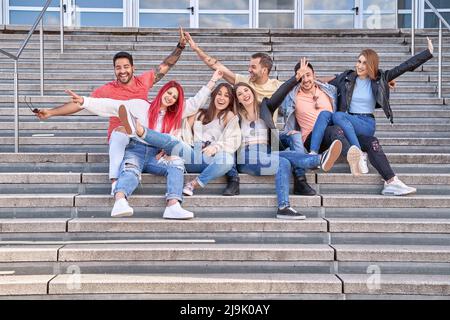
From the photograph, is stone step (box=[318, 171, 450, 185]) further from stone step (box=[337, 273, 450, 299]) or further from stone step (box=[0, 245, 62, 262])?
stone step (box=[0, 245, 62, 262])

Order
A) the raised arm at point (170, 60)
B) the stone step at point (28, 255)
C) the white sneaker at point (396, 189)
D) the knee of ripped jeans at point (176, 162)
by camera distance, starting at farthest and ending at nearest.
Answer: the raised arm at point (170, 60), the white sneaker at point (396, 189), the knee of ripped jeans at point (176, 162), the stone step at point (28, 255)

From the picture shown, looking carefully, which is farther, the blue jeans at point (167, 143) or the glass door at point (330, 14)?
the glass door at point (330, 14)

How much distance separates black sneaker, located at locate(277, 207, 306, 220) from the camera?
3861 millimetres

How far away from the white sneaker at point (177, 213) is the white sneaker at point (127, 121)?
2.17 feet

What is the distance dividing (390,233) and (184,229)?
4.98ft

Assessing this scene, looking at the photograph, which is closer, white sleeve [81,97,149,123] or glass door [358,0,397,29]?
white sleeve [81,97,149,123]

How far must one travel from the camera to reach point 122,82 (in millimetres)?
4582

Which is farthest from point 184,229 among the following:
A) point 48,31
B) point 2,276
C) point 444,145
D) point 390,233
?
point 48,31

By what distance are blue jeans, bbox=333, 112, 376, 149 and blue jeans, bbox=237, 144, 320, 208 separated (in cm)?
41

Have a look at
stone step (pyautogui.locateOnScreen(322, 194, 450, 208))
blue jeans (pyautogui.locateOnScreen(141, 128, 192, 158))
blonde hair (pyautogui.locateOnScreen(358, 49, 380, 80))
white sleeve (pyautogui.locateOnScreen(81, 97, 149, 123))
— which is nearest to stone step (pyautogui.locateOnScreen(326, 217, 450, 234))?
stone step (pyautogui.locateOnScreen(322, 194, 450, 208))

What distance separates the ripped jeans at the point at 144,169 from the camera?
3.86 m

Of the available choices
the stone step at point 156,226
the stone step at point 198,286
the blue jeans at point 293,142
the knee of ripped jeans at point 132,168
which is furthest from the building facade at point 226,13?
the stone step at point 198,286

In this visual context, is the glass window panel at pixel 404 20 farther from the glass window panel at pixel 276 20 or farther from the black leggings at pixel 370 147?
the black leggings at pixel 370 147
